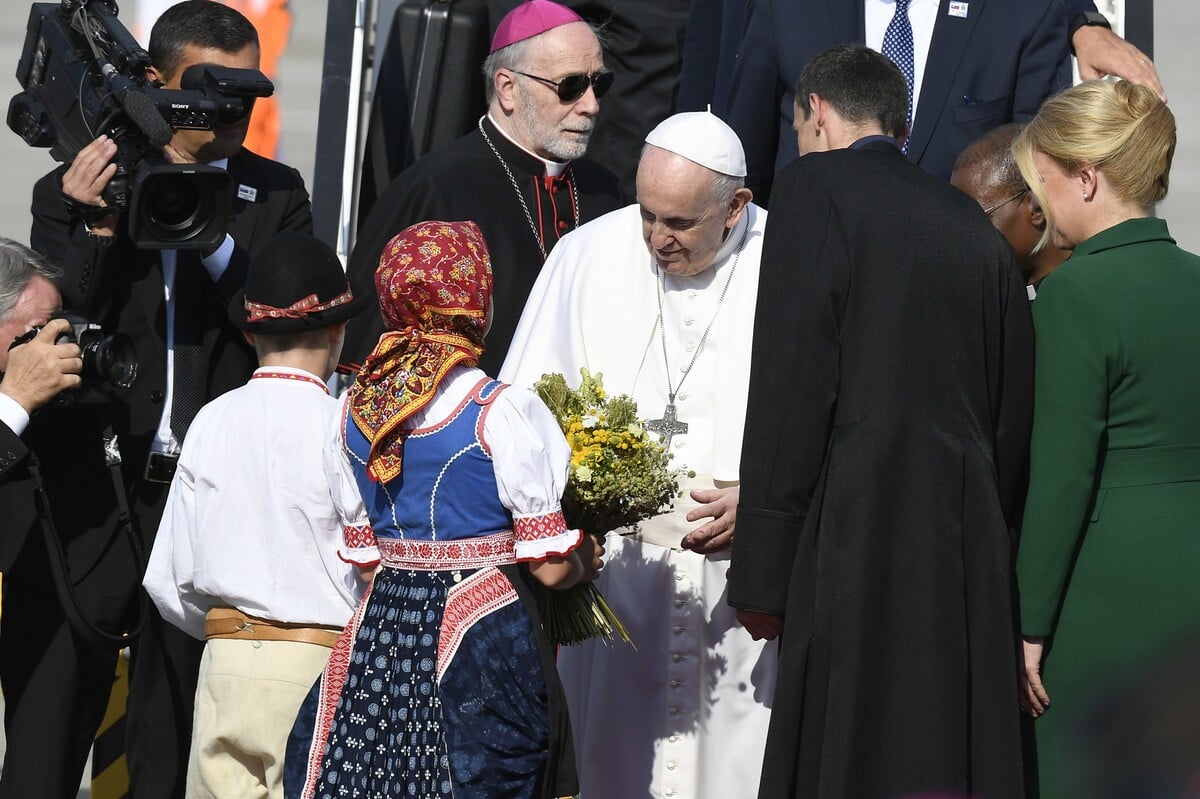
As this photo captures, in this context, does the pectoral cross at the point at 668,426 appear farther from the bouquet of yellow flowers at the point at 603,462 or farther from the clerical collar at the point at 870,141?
the clerical collar at the point at 870,141

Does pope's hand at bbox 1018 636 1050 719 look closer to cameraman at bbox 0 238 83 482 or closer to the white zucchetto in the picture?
the white zucchetto

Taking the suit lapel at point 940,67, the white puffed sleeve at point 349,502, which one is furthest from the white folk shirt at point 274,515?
the suit lapel at point 940,67

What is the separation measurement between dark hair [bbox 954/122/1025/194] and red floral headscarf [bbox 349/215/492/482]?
1532 millimetres

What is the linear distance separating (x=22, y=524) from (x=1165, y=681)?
9.49ft

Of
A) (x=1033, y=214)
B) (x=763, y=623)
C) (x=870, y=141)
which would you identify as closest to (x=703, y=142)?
(x=870, y=141)

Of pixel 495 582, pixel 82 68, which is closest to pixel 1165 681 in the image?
pixel 495 582

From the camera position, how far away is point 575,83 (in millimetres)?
5234

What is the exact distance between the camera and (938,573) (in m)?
3.37

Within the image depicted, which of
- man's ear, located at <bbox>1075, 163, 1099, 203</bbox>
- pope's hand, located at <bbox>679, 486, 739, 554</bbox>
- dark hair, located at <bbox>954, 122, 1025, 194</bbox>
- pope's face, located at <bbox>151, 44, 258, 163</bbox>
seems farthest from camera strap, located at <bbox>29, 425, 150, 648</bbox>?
man's ear, located at <bbox>1075, 163, 1099, 203</bbox>

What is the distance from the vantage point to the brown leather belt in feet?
12.7

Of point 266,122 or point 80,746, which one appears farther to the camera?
point 266,122

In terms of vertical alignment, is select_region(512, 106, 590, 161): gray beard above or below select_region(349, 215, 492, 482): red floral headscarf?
above

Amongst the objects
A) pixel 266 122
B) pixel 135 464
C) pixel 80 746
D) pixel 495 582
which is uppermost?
pixel 266 122

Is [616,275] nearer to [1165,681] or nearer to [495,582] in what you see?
[495,582]
